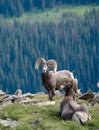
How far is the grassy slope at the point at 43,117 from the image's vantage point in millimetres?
27328

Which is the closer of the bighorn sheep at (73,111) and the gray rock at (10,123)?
the gray rock at (10,123)

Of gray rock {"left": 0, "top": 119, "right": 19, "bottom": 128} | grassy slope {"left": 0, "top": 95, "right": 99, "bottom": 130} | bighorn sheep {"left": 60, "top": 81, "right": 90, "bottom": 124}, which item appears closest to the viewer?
grassy slope {"left": 0, "top": 95, "right": 99, "bottom": 130}

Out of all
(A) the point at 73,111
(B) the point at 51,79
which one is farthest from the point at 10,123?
(B) the point at 51,79

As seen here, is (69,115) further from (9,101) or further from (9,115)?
(9,101)

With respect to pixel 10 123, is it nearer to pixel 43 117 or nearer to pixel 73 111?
pixel 43 117

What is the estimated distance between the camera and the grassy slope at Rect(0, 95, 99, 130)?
27.3 metres

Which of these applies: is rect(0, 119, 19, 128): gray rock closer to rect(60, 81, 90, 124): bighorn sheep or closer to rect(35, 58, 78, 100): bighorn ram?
rect(60, 81, 90, 124): bighorn sheep

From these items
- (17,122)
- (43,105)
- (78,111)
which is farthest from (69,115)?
(43,105)

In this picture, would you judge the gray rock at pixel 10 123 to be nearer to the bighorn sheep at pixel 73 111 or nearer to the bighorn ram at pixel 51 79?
the bighorn sheep at pixel 73 111

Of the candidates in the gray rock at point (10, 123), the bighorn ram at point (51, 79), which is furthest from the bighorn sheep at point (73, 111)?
the bighorn ram at point (51, 79)

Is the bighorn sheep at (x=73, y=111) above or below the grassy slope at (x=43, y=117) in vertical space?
above

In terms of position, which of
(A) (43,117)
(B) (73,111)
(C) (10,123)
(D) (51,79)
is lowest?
(D) (51,79)

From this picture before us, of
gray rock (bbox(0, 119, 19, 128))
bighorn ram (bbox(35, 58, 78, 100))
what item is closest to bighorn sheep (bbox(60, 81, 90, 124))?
gray rock (bbox(0, 119, 19, 128))

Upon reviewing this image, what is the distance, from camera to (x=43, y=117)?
95.0 ft
